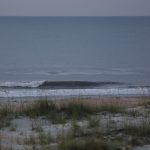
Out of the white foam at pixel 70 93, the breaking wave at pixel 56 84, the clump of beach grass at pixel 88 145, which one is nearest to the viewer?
the clump of beach grass at pixel 88 145

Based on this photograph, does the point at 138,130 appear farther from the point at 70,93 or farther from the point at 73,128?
the point at 70,93

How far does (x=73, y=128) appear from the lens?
8062mm

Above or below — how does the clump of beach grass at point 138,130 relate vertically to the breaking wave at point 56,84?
below

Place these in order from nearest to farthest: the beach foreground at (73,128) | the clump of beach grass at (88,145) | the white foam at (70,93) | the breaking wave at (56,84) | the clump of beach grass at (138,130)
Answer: the clump of beach grass at (88,145), the beach foreground at (73,128), the clump of beach grass at (138,130), the white foam at (70,93), the breaking wave at (56,84)

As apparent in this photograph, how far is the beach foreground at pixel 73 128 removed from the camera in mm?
6992

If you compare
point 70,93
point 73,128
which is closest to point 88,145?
point 73,128

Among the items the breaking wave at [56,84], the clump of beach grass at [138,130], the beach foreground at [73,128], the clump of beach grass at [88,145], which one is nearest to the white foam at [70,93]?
the breaking wave at [56,84]

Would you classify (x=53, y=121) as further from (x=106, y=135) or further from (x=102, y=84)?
(x=102, y=84)

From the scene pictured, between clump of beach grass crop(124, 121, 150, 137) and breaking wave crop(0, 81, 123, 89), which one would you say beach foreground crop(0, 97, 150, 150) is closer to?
clump of beach grass crop(124, 121, 150, 137)

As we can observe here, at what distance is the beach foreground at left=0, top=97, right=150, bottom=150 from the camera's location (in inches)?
275

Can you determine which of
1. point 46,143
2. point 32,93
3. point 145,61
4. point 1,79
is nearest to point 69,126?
point 46,143

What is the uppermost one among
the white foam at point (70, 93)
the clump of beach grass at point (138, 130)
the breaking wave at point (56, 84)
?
the breaking wave at point (56, 84)

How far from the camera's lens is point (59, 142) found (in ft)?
23.4

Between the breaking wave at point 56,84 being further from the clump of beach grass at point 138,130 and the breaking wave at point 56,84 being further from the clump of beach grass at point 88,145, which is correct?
the clump of beach grass at point 88,145
